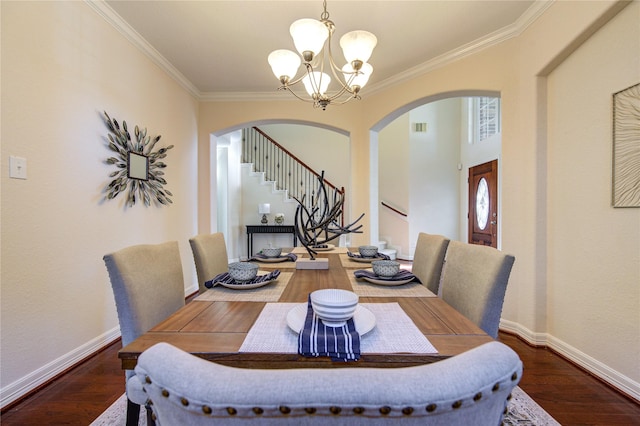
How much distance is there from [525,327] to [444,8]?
9.00 ft

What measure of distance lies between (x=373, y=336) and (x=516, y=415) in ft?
4.44

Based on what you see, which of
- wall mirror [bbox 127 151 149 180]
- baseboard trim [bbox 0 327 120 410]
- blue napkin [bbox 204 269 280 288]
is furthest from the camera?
wall mirror [bbox 127 151 149 180]

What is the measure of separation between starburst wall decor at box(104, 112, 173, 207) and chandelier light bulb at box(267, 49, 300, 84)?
154 centimetres

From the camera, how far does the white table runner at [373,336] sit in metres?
0.82

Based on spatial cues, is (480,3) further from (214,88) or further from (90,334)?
(90,334)

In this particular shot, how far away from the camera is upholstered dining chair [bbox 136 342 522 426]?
1.20 ft

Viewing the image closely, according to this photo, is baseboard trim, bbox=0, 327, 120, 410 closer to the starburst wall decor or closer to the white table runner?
the starburst wall decor

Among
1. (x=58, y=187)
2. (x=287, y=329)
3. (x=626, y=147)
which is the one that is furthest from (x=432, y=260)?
(x=58, y=187)

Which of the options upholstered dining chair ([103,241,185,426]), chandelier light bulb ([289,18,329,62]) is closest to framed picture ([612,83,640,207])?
chandelier light bulb ([289,18,329,62])

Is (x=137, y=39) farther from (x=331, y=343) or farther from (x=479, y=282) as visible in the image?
(x=479, y=282)

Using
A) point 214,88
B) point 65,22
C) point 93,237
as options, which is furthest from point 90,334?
point 214,88

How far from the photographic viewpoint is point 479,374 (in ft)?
1.29

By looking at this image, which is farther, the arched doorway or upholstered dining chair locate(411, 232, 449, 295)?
the arched doorway

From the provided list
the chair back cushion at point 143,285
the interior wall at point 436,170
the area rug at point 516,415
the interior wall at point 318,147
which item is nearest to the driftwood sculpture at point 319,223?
the chair back cushion at point 143,285
